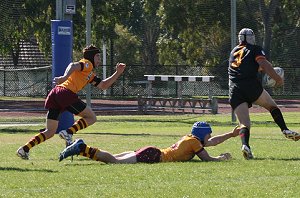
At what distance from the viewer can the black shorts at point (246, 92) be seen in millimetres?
13891

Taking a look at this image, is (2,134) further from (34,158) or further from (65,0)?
(34,158)

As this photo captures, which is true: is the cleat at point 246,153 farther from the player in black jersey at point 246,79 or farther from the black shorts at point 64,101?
the black shorts at point 64,101

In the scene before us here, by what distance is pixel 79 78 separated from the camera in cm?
1366

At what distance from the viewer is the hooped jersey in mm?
13828

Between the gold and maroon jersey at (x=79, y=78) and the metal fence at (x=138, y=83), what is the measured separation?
101 feet

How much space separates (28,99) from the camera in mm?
48188

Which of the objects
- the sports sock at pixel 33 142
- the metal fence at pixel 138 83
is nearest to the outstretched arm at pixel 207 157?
the sports sock at pixel 33 142

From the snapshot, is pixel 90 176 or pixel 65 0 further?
pixel 65 0

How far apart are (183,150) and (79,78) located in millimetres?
2092

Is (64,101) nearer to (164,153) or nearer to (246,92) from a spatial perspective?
(164,153)

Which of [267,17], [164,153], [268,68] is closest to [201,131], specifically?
[164,153]

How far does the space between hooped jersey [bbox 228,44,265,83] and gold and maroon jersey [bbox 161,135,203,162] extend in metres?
1.64

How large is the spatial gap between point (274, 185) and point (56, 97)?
4.68 metres

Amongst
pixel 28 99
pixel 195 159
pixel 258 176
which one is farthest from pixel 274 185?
pixel 28 99
